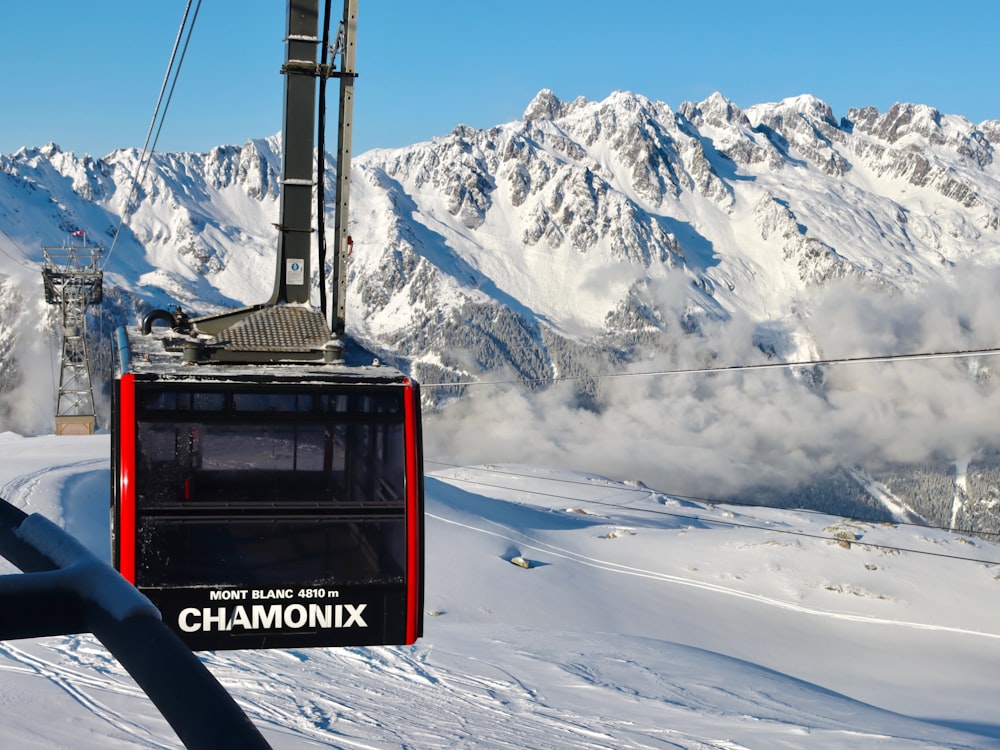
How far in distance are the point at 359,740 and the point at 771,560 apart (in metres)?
57.2

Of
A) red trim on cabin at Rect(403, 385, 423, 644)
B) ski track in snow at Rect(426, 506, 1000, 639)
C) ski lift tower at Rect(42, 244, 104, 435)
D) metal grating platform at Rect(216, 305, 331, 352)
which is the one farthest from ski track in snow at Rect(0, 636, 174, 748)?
ski track in snow at Rect(426, 506, 1000, 639)

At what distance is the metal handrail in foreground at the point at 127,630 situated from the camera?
62.6 inches

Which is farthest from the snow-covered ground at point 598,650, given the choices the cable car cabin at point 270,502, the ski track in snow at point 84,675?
the cable car cabin at point 270,502

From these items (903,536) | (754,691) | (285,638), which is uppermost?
(285,638)

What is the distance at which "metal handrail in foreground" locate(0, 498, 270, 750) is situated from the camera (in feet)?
5.22

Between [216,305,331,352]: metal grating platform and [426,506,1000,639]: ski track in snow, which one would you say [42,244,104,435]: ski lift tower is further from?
[216,305,331,352]: metal grating platform

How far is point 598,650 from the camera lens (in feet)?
65.7

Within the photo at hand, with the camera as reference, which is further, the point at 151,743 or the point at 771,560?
the point at 771,560

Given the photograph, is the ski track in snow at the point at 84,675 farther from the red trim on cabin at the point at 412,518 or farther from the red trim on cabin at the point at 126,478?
the red trim on cabin at the point at 412,518

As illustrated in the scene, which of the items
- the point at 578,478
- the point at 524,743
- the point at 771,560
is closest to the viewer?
the point at 524,743

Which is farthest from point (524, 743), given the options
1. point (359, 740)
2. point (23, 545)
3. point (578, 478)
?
point (578, 478)

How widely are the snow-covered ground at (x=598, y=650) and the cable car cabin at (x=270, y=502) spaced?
290cm

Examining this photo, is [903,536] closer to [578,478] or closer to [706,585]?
[578,478]

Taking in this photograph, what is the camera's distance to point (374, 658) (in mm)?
15242
